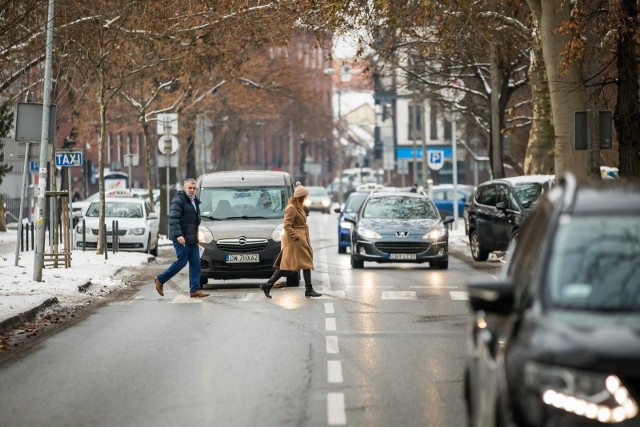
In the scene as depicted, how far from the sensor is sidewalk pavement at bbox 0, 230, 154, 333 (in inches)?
742

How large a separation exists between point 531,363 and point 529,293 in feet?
2.12

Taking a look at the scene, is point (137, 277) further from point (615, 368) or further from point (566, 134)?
point (615, 368)

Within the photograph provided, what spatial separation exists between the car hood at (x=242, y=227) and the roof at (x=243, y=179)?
2.71 ft

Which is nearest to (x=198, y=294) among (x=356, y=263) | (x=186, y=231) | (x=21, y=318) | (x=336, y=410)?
(x=186, y=231)

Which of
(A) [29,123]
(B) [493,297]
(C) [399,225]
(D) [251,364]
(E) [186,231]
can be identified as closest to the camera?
(B) [493,297]

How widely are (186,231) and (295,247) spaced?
1574 mm

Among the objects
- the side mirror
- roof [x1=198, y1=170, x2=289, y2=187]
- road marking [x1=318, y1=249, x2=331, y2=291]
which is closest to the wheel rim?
road marking [x1=318, y1=249, x2=331, y2=291]

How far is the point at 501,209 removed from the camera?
30047 mm

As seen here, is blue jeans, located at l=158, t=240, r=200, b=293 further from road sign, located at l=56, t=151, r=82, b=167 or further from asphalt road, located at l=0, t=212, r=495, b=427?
road sign, located at l=56, t=151, r=82, b=167

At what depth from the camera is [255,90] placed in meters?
61.0

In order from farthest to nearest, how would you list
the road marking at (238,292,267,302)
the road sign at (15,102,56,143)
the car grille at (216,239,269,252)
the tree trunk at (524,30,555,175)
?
the tree trunk at (524,30,555,175)
the road sign at (15,102,56,143)
the car grille at (216,239,269,252)
the road marking at (238,292,267,302)

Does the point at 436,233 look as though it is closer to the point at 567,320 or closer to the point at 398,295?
the point at 398,295

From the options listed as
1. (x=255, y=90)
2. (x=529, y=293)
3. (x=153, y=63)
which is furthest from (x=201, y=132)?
(x=529, y=293)

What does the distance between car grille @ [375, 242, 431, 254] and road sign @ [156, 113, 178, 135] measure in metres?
15.8
